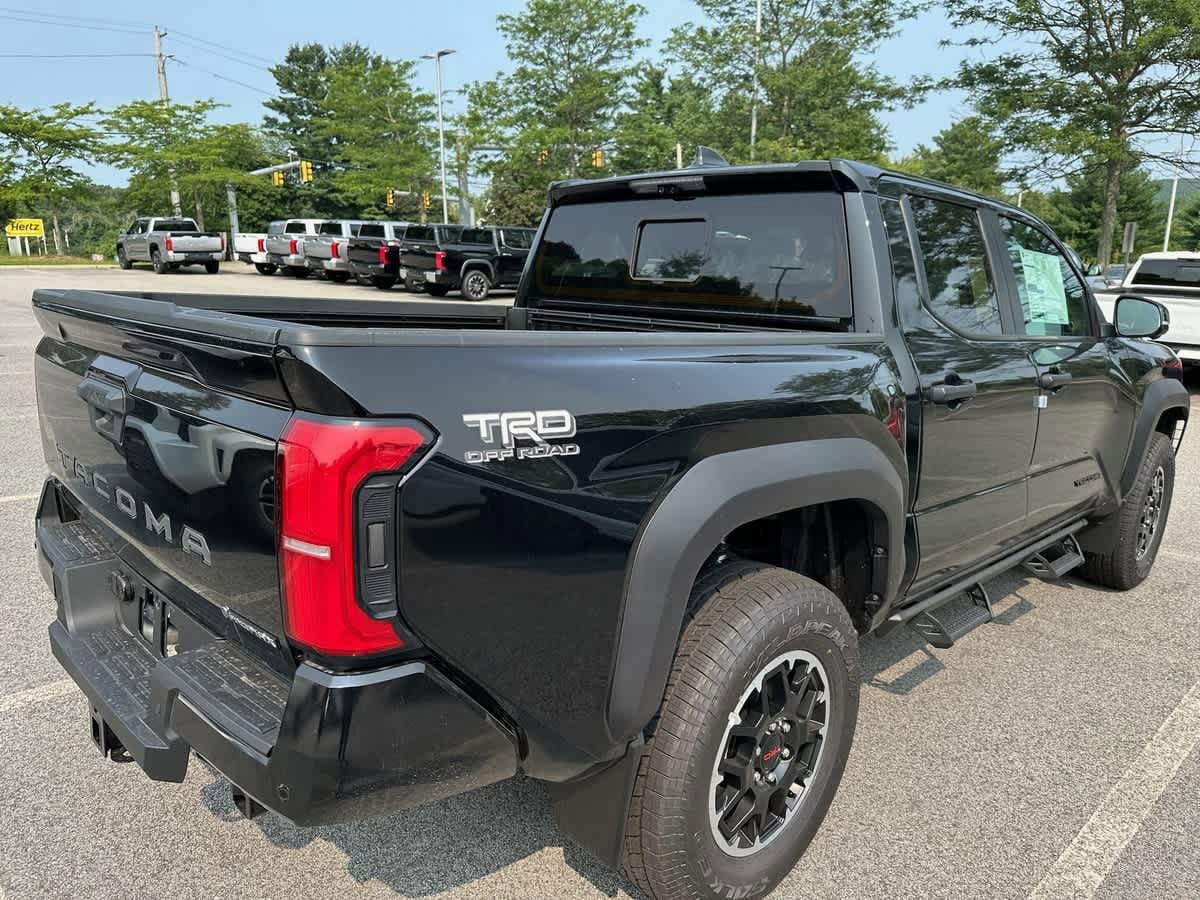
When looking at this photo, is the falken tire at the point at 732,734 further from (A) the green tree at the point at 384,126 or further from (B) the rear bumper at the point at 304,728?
(A) the green tree at the point at 384,126

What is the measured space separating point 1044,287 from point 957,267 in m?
0.82

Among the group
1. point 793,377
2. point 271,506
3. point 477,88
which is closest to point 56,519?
point 271,506

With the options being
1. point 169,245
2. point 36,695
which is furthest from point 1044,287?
point 169,245

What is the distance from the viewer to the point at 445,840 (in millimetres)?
2529

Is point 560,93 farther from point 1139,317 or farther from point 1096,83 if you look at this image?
point 1139,317

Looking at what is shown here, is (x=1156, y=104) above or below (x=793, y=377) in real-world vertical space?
above

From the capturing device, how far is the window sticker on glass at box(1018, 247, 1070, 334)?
3.55m

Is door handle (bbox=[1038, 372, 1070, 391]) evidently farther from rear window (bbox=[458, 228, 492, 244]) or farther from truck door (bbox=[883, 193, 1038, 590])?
rear window (bbox=[458, 228, 492, 244])

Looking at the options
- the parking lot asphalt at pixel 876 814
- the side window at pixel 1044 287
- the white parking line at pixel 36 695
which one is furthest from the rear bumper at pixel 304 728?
the side window at pixel 1044 287

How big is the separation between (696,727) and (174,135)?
49.4 metres

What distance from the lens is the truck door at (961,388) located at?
280 centimetres

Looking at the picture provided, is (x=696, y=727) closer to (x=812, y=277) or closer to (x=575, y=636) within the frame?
(x=575, y=636)

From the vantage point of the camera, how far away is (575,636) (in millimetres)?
1822

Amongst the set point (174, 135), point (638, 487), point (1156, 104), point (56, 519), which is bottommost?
point (56, 519)
